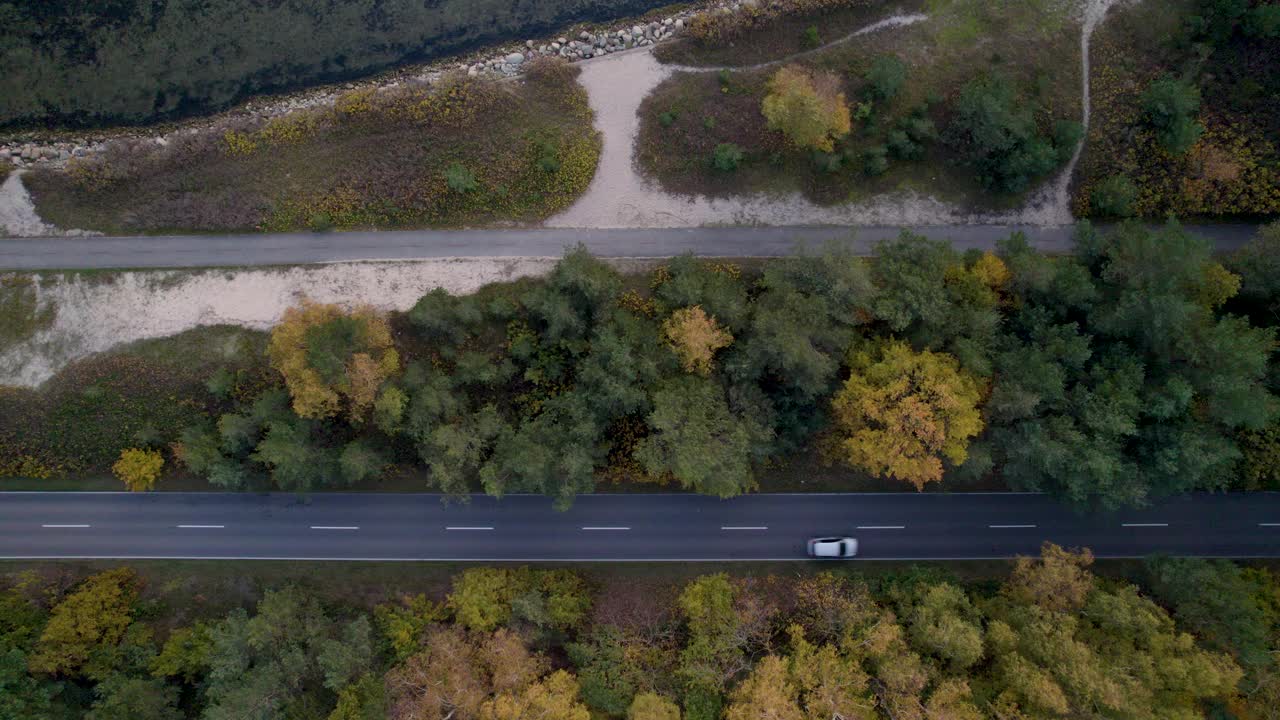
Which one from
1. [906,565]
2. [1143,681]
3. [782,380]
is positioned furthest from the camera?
[906,565]

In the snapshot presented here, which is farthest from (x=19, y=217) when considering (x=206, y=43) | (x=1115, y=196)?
(x=1115, y=196)

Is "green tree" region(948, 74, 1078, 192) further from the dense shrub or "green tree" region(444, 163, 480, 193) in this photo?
"green tree" region(444, 163, 480, 193)

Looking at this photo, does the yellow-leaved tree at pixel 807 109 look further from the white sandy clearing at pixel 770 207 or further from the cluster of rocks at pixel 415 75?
the cluster of rocks at pixel 415 75

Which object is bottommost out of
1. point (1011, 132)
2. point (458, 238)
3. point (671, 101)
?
point (458, 238)

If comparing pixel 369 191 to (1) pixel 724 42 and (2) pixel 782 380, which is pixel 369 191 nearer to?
(1) pixel 724 42

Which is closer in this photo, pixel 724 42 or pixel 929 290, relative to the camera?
pixel 929 290

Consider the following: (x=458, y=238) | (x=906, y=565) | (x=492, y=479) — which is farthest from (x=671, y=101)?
(x=906, y=565)

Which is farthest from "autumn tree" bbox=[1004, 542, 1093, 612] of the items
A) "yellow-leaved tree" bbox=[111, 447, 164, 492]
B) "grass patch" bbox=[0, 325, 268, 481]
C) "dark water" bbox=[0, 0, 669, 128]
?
"yellow-leaved tree" bbox=[111, 447, 164, 492]

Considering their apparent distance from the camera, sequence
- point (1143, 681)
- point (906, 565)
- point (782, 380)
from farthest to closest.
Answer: point (906, 565)
point (782, 380)
point (1143, 681)

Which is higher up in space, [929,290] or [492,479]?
[929,290]
